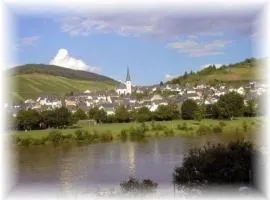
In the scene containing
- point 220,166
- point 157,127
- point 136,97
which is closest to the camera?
point 220,166

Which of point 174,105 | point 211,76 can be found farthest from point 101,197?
point 211,76

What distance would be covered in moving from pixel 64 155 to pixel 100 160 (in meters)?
0.68

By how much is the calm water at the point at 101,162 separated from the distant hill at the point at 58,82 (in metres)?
0.90

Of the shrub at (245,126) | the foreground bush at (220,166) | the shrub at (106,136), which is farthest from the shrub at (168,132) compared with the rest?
the foreground bush at (220,166)

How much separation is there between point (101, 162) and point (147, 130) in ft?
4.78

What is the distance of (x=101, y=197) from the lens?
287 centimetres

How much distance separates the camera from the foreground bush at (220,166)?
3215 mm

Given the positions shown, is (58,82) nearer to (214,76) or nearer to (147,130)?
(147,130)

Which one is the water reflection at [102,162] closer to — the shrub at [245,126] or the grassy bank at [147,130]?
the grassy bank at [147,130]

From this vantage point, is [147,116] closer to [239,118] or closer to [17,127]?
[239,118]

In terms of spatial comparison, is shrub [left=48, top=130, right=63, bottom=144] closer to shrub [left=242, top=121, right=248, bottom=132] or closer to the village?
the village

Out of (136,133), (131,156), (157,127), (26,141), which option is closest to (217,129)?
(157,127)

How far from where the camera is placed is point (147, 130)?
7227 millimetres

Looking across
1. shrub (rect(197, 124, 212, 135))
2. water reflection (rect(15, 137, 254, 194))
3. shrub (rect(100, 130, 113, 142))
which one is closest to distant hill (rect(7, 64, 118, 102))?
shrub (rect(100, 130, 113, 142))
